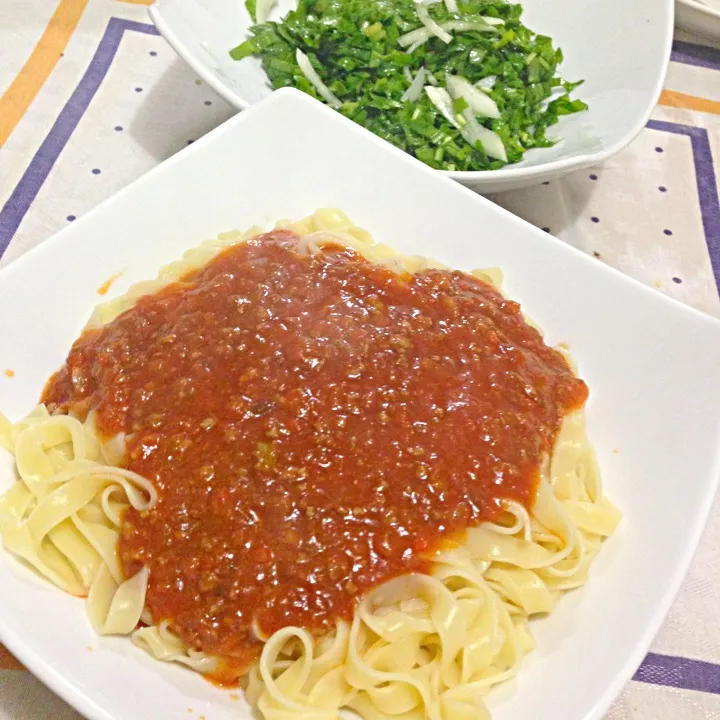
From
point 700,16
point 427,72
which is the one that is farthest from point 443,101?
point 700,16

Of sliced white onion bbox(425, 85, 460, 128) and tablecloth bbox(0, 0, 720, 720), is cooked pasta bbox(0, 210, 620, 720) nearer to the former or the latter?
tablecloth bbox(0, 0, 720, 720)

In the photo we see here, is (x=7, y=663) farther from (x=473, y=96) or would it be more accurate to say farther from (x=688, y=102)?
(x=688, y=102)

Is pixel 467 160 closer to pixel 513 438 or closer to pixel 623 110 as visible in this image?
pixel 623 110

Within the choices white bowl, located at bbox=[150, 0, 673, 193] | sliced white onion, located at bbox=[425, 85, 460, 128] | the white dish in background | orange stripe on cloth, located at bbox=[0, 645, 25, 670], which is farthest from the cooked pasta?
the white dish in background

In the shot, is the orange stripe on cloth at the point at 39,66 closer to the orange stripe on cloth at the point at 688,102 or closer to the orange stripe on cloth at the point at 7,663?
the orange stripe on cloth at the point at 7,663

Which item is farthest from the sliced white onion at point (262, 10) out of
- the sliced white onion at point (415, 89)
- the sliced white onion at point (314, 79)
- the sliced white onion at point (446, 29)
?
the sliced white onion at point (415, 89)

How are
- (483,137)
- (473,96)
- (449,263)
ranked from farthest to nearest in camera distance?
(473,96)
(483,137)
(449,263)

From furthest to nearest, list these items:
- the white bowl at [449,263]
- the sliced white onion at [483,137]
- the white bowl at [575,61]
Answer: the sliced white onion at [483,137] → the white bowl at [575,61] → the white bowl at [449,263]
